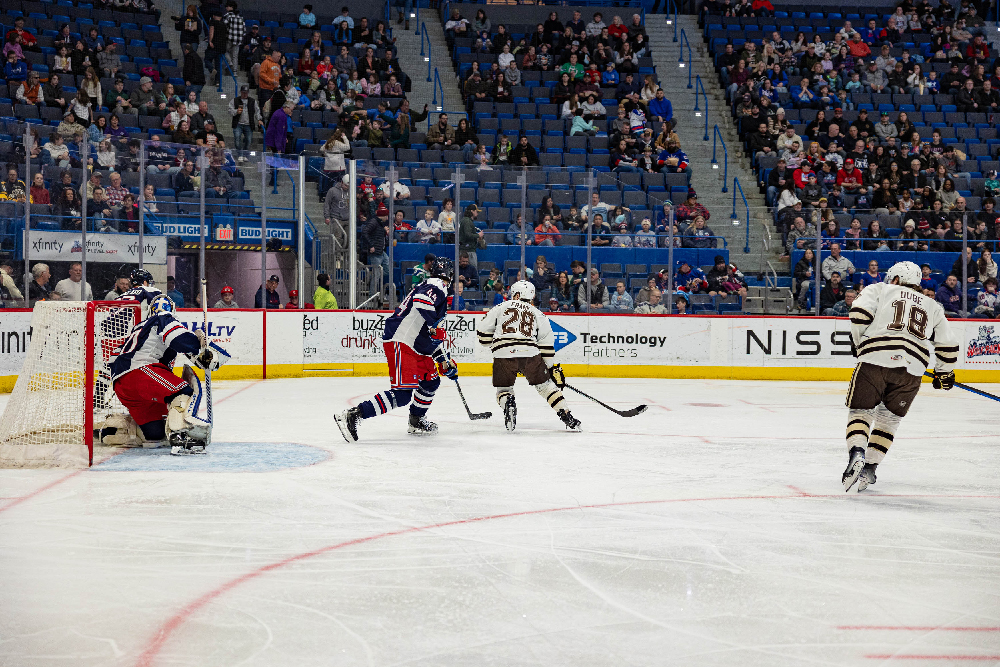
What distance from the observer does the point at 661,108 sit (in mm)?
17094

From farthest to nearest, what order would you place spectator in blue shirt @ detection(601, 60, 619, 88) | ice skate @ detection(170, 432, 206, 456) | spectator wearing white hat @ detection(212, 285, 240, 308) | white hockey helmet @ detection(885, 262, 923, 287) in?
spectator in blue shirt @ detection(601, 60, 619, 88), spectator wearing white hat @ detection(212, 285, 240, 308), ice skate @ detection(170, 432, 206, 456), white hockey helmet @ detection(885, 262, 923, 287)

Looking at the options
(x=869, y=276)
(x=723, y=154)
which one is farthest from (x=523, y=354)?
(x=723, y=154)

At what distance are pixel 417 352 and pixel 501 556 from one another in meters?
3.54

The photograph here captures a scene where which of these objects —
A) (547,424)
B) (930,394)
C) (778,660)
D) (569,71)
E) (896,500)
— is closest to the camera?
(778,660)

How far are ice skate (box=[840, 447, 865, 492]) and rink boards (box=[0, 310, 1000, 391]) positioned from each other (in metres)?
7.71

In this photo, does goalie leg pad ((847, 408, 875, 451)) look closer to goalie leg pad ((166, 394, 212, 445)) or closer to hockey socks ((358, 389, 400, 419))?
hockey socks ((358, 389, 400, 419))

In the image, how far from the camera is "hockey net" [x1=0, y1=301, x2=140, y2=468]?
5711 mm

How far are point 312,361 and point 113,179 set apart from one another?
324cm

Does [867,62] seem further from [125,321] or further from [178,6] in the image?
[125,321]

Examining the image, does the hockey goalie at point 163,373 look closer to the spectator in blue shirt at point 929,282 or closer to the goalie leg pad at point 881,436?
the goalie leg pad at point 881,436

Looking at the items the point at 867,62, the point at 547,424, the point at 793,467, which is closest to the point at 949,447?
the point at 793,467

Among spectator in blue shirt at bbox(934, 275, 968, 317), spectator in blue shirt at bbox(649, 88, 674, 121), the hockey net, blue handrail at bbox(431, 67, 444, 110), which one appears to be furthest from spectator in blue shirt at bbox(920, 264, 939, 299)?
the hockey net

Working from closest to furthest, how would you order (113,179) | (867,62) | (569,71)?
(113,179) < (569,71) < (867,62)

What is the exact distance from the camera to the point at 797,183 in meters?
15.0
